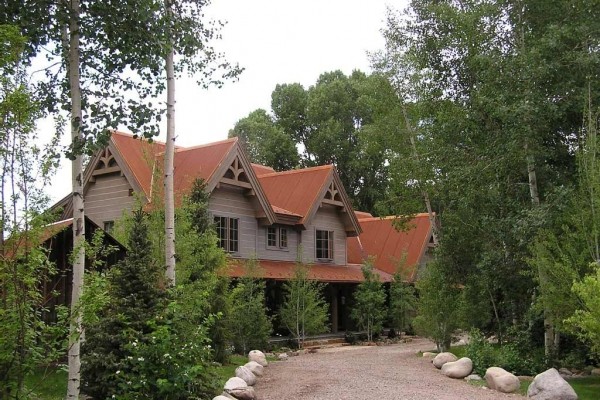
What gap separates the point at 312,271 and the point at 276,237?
2099 mm

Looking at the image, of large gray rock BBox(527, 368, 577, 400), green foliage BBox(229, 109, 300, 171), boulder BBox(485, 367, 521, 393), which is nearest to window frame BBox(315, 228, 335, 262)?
boulder BBox(485, 367, 521, 393)

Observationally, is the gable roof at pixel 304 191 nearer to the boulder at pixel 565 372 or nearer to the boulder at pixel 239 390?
the boulder at pixel 565 372

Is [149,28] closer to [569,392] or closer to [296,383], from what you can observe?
[296,383]

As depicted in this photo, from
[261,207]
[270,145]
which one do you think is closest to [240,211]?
[261,207]

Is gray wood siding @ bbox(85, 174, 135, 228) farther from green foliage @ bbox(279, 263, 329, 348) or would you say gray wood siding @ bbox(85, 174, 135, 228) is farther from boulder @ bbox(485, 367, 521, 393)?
boulder @ bbox(485, 367, 521, 393)

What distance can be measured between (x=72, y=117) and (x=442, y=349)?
51.4ft

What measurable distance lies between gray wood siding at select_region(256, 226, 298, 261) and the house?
40mm

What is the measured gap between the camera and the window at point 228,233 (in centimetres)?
2350

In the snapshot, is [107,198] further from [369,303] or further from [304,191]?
[369,303]

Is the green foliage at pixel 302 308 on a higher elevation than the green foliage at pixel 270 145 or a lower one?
lower

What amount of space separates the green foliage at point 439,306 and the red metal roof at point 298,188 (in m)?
7.82

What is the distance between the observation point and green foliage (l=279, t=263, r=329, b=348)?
75.9 feet

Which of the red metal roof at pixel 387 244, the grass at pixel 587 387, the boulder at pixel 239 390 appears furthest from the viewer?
the red metal roof at pixel 387 244

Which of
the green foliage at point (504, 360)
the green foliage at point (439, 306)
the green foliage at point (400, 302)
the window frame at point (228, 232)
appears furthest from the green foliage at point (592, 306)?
the green foliage at point (400, 302)
